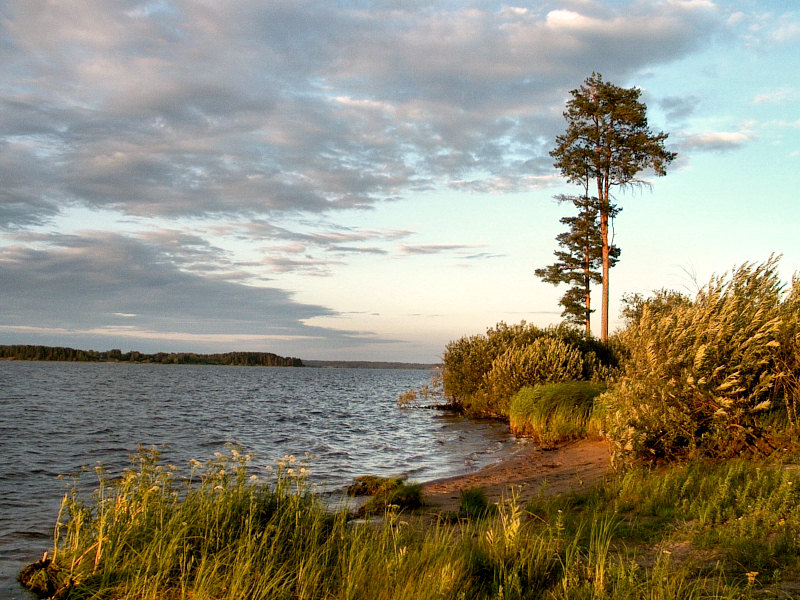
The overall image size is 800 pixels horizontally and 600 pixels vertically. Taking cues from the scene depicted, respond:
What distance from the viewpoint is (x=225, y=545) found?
20.9 ft

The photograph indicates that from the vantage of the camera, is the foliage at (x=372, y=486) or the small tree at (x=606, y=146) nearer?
the foliage at (x=372, y=486)

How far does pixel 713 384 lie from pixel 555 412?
922 cm

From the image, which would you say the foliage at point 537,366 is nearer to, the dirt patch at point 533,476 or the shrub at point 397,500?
the dirt patch at point 533,476

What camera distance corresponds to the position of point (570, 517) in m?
8.09

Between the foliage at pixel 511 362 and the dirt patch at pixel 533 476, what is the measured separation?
8.34m

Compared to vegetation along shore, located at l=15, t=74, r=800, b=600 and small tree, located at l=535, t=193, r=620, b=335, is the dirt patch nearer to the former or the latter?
vegetation along shore, located at l=15, t=74, r=800, b=600

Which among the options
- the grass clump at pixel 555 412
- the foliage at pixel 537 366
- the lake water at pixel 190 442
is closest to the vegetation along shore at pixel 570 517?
the lake water at pixel 190 442

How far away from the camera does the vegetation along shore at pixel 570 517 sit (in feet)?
18.3

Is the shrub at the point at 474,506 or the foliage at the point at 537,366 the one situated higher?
the foliage at the point at 537,366

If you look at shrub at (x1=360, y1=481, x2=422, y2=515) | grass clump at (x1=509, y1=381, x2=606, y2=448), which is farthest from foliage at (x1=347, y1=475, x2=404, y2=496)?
grass clump at (x1=509, y1=381, x2=606, y2=448)

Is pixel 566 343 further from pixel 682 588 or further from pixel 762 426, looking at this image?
pixel 682 588

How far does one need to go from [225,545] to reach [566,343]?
84.1 feet

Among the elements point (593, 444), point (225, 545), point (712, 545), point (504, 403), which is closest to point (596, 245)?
point (504, 403)

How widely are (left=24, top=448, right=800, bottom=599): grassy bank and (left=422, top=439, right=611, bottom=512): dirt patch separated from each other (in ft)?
9.73
